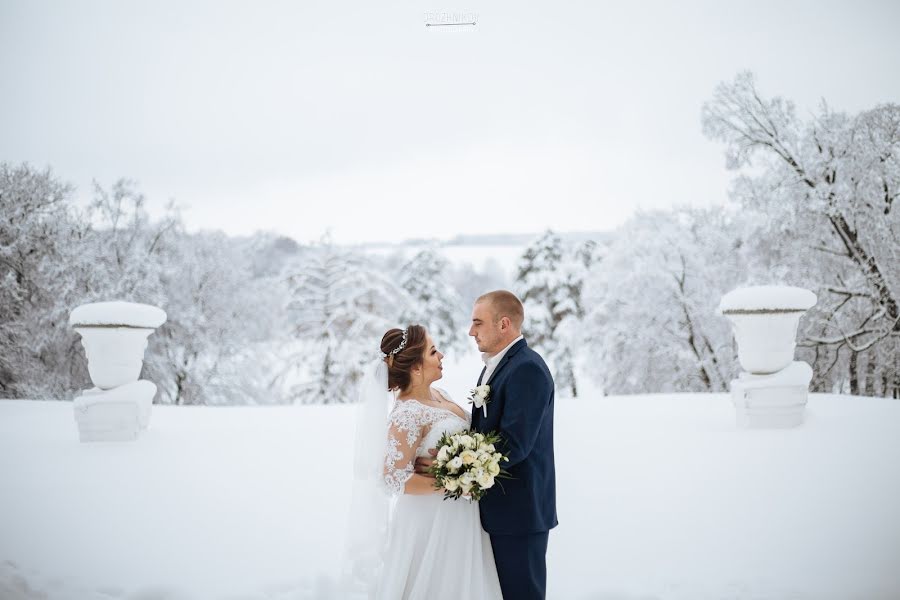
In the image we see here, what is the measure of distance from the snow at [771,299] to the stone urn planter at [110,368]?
560 cm

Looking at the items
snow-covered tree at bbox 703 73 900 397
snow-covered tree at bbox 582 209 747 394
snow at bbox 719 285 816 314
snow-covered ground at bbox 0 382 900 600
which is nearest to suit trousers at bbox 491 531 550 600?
snow-covered ground at bbox 0 382 900 600

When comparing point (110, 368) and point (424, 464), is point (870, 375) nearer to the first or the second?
point (424, 464)

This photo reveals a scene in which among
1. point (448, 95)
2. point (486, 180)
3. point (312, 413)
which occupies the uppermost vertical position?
point (448, 95)

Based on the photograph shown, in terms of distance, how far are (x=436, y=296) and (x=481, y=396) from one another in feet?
57.1

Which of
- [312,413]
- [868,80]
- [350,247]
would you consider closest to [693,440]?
[312,413]

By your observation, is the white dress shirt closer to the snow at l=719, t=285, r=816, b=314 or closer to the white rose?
the white rose

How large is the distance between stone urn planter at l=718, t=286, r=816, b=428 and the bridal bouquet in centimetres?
439

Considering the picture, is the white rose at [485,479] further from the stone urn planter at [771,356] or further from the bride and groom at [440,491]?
the stone urn planter at [771,356]

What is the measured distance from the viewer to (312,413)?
824cm

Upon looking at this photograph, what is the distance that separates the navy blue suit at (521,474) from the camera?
2.34 meters

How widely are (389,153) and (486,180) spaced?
9.77ft

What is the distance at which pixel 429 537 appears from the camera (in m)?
2.48

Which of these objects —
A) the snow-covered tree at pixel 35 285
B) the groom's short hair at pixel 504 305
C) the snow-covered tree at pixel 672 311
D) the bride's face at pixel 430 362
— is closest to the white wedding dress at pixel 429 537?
the bride's face at pixel 430 362

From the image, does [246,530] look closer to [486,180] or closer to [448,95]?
[448,95]
